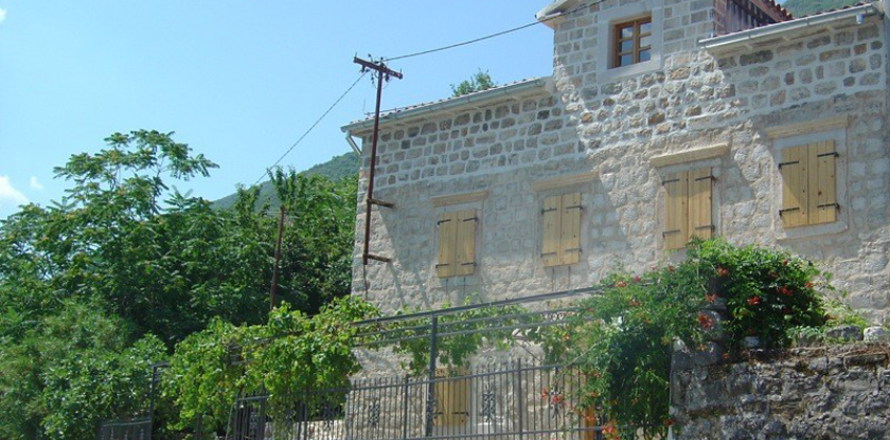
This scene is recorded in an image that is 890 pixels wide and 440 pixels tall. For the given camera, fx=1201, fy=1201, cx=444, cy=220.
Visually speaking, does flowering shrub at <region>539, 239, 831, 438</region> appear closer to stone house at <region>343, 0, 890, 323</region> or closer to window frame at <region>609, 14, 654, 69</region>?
stone house at <region>343, 0, 890, 323</region>

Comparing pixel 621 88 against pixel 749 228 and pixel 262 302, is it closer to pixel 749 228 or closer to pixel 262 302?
pixel 749 228

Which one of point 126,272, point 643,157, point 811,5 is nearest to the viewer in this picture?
point 643,157

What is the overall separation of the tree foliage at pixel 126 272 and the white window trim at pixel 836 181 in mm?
9655

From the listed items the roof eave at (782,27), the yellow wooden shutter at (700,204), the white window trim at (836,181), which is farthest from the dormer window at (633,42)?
the white window trim at (836,181)

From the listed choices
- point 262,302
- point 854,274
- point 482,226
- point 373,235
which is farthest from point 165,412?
point 854,274

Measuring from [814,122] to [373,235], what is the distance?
678 centimetres

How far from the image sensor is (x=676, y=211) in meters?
14.7

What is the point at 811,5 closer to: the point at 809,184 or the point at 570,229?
the point at 570,229

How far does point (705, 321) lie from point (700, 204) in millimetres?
5662

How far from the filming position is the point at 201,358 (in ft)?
47.8

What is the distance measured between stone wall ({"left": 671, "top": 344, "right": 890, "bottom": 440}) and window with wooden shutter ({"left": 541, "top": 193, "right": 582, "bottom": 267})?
6.36 meters

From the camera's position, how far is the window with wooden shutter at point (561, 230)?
1554cm

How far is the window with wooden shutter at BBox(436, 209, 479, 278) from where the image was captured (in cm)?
1656

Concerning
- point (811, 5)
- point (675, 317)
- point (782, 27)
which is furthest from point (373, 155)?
point (811, 5)
